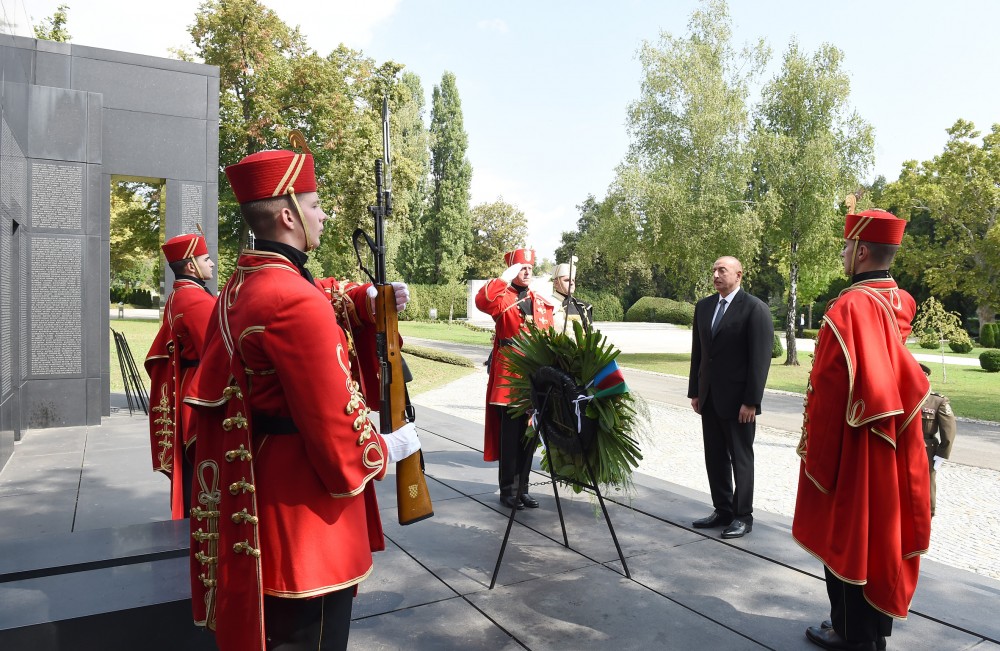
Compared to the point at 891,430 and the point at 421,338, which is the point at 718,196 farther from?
the point at 891,430

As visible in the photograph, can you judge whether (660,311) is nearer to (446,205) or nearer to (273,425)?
(446,205)

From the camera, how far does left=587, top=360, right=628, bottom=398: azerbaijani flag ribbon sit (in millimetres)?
4258

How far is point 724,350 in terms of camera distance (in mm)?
5484

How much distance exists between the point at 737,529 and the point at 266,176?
4.37 metres

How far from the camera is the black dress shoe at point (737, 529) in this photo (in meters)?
5.14

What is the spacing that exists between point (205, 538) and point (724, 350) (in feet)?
13.9

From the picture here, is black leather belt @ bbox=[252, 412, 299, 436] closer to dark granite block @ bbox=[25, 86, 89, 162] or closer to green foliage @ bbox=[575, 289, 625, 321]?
dark granite block @ bbox=[25, 86, 89, 162]

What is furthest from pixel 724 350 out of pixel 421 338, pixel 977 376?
pixel 421 338

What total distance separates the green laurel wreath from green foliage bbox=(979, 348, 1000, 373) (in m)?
22.4

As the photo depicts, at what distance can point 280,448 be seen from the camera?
2.19 meters

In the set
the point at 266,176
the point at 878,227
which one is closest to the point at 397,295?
the point at 266,176

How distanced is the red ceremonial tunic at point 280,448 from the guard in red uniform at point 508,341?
145 inches

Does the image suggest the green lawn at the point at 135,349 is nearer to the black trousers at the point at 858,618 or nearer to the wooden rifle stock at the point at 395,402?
the wooden rifle stock at the point at 395,402

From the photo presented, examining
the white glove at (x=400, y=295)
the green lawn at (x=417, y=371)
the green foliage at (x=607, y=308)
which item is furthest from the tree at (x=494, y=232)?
the white glove at (x=400, y=295)
